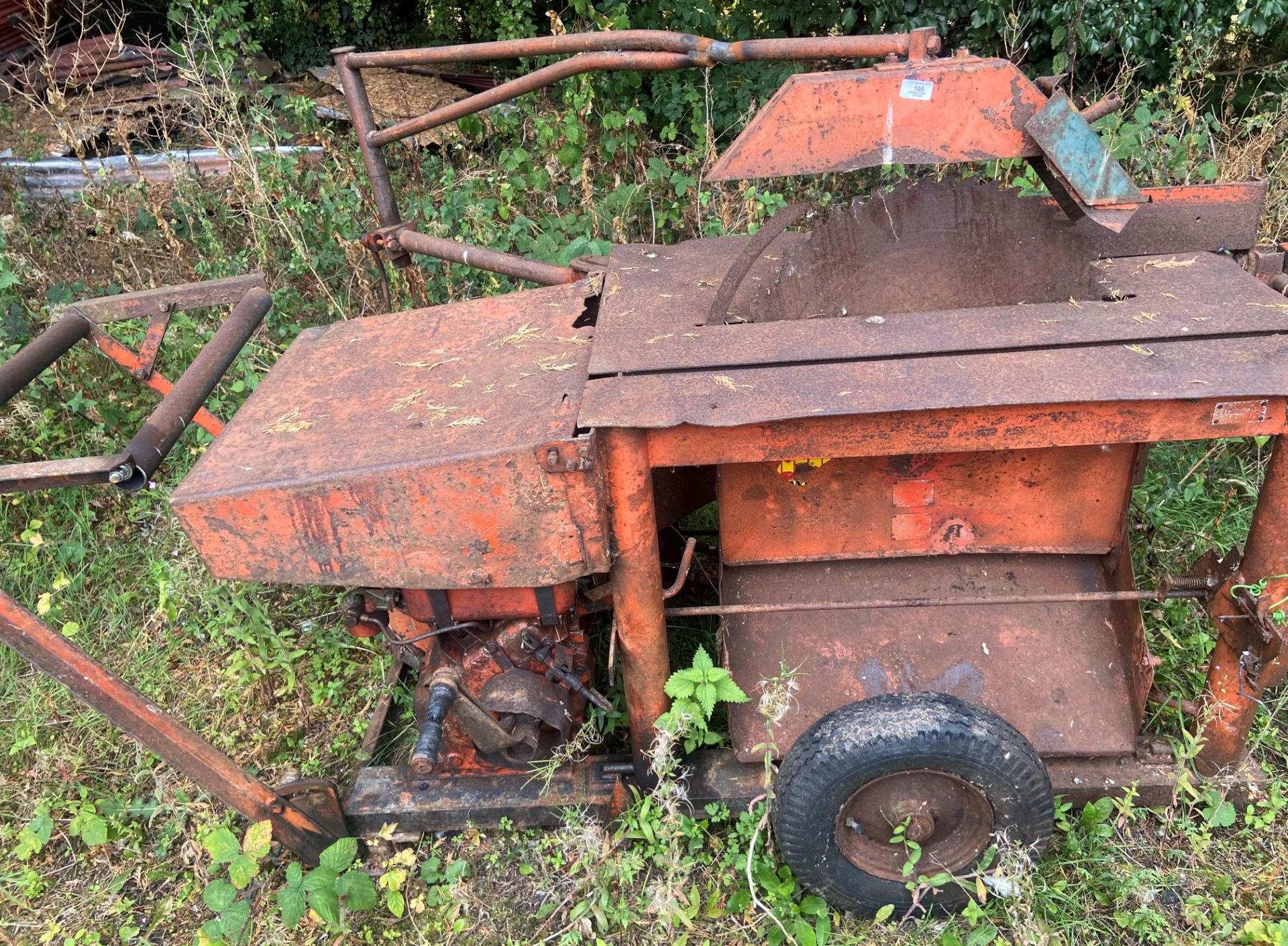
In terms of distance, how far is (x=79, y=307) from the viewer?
259 centimetres

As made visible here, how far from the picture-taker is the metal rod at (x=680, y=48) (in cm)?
217

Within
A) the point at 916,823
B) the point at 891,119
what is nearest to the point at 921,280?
the point at 891,119

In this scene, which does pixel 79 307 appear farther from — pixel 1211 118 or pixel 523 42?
pixel 1211 118

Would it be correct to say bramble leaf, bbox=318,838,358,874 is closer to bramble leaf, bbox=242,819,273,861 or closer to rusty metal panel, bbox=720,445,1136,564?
bramble leaf, bbox=242,819,273,861

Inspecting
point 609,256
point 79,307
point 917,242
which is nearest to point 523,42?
point 609,256

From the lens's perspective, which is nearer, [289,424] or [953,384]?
[953,384]

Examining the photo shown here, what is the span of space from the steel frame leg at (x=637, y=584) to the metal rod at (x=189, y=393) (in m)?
1.06

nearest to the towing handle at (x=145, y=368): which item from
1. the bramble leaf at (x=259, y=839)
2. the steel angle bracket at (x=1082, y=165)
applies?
the bramble leaf at (x=259, y=839)

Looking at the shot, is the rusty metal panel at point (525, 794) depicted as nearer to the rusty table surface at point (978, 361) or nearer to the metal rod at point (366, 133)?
the rusty table surface at point (978, 361)

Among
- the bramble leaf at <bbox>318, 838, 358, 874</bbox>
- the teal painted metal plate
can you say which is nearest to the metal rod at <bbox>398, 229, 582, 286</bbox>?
the teal painted metal plate

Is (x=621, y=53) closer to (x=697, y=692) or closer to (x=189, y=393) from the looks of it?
(x=189, y=393)

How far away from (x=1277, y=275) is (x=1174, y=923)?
1835 millimetres

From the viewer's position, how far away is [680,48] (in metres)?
2.50

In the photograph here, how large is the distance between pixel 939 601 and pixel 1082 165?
1.17 metres
